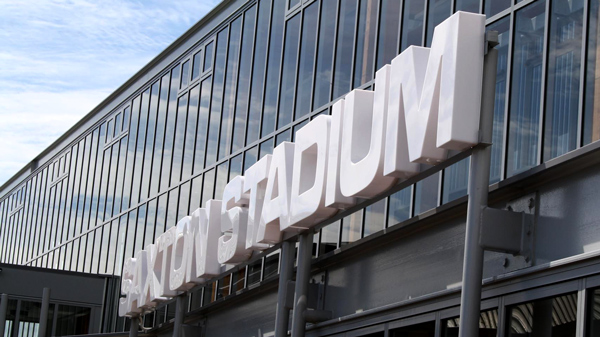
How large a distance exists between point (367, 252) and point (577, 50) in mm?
5063

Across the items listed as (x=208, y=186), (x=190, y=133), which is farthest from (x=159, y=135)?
(x=208, y=186)

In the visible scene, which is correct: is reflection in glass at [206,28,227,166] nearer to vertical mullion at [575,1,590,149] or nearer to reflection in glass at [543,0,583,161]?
reflection in glass at [543,0,583,161]

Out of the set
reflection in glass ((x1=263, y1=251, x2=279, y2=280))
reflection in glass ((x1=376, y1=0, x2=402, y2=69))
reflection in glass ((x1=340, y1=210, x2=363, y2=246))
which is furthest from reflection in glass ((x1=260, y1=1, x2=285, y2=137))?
reflection in glass ((x1=376, y1=0, x2=402, y2=69))

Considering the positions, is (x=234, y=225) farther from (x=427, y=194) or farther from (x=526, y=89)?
(x=526, y=89)

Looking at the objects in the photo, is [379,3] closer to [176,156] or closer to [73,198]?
[176,156]

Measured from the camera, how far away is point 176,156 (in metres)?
25.5

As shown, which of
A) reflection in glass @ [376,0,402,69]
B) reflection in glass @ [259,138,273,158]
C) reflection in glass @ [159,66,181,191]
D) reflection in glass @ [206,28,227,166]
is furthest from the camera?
reflection in glass @ [159,66,181,191]

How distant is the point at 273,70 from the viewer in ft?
66.4

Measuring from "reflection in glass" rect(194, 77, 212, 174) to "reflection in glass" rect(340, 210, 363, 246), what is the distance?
8188 mm

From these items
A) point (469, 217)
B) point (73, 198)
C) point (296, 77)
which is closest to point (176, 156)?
point (296, 77)

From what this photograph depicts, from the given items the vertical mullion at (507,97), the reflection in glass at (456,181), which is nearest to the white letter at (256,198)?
the reflection in glass at (456,181)

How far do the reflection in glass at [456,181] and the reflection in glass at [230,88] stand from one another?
31.2 feet

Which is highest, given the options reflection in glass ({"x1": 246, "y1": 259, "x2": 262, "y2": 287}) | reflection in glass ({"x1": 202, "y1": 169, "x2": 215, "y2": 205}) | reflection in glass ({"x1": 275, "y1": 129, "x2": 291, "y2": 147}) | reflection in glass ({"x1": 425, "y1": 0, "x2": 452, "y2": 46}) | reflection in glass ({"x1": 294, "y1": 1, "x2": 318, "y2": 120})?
reflection in glass ({"x1": 294, "y1": 1, "x2": 318, "y2": 120})

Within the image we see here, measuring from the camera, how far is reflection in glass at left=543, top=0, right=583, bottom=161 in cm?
1080
